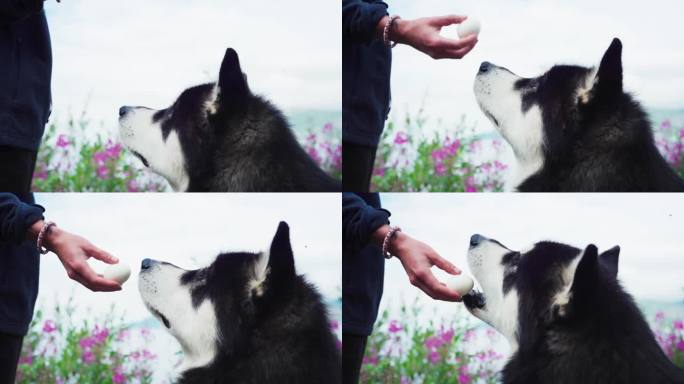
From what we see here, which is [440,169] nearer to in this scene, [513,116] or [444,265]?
[513,116]

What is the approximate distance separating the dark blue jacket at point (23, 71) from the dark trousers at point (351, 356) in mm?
1562

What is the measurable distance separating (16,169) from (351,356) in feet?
5.31

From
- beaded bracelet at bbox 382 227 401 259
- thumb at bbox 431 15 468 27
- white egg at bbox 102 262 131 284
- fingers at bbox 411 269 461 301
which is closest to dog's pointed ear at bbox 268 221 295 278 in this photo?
beaded bracelet at bbox 382 227 401 259

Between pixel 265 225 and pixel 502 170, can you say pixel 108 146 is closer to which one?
pixel 265 225

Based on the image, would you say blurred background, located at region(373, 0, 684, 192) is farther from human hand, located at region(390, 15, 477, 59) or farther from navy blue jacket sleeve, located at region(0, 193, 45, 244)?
navy blue jacket sleeve, located at region(0, 193, 45, 244)

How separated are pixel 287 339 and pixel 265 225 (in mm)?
625

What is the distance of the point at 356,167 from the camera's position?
380cm

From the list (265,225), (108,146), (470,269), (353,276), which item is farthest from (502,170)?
(108,146)

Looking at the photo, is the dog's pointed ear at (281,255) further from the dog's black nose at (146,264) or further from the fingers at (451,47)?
the fingers at (451,47)

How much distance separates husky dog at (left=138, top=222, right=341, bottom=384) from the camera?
3385 millimetres

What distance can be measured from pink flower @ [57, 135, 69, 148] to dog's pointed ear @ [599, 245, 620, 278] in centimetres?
236

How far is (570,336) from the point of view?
3.29 metres

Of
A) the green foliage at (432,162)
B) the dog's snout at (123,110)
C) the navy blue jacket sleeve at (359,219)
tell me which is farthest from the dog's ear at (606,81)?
the dog's snout at (123,110)

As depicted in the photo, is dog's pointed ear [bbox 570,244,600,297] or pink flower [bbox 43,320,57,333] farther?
pink flower [bbox 43,320,57,333]
